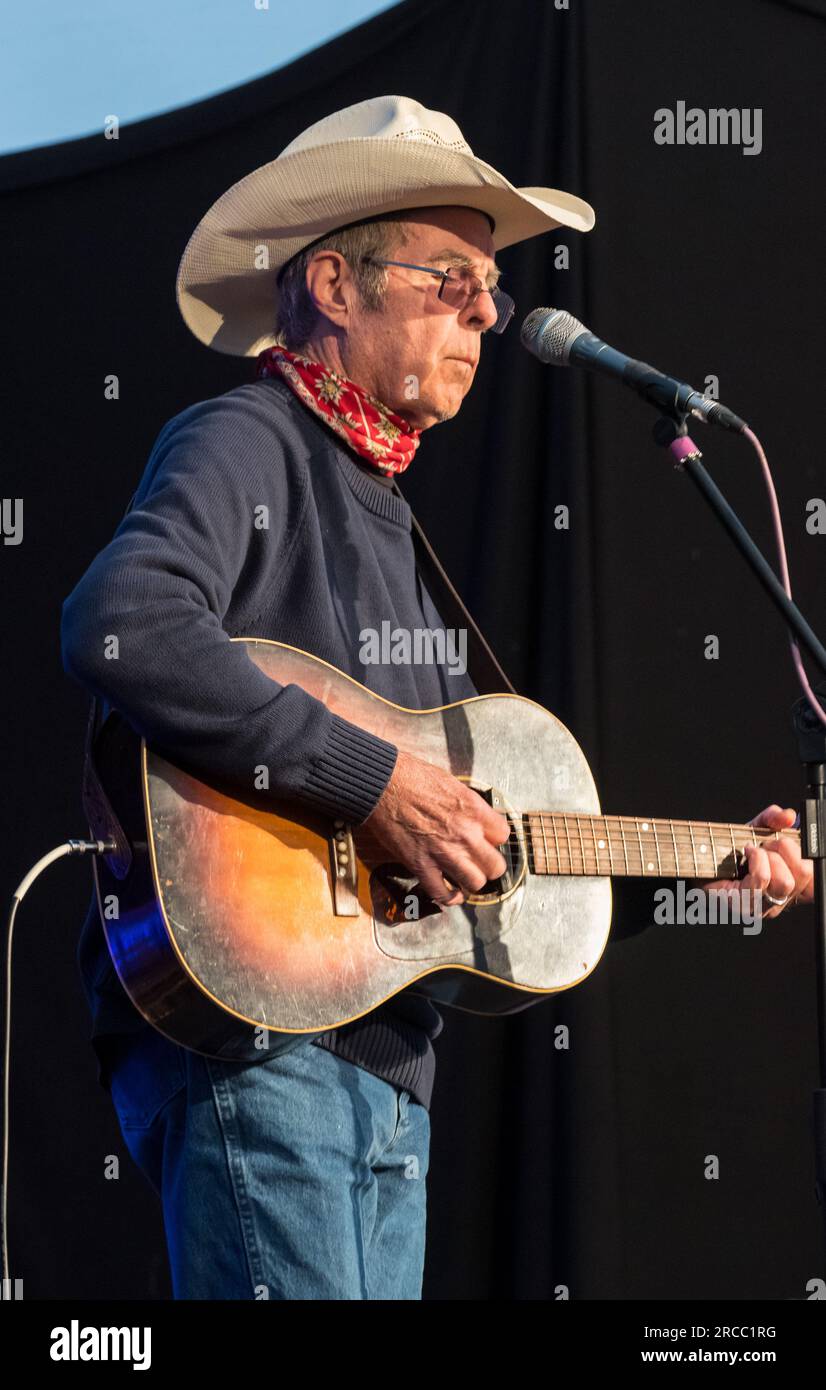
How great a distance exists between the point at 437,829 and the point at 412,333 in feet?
2.59

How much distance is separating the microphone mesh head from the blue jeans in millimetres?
982

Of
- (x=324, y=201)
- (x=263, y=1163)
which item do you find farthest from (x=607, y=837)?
(x=324, y=201)

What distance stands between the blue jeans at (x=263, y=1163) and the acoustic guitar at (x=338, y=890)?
7 centimetres

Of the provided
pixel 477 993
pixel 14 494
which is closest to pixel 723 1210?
pixel 477 993

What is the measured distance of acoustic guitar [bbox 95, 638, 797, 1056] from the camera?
172 cm

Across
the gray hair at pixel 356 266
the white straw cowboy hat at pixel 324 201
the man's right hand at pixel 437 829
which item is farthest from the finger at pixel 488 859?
the white straw cowboy hat at pixel 324 201

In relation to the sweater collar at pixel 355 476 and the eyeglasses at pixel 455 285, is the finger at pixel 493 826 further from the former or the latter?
the eyeglasses at pixel 455 285

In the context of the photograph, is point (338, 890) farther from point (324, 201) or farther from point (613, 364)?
point (324, 201)

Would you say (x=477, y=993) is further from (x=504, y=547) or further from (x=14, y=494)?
(x=14, y=494)

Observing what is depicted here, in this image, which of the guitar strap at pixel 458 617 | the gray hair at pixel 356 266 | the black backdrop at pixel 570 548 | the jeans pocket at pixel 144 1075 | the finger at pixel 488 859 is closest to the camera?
the jeans pocket at pixel 144 1075

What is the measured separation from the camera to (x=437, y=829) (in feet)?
6.21

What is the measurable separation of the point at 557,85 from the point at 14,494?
Answer: 153cm

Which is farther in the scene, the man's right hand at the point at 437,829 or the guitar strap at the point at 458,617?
the guitar strap at the point at 458,617

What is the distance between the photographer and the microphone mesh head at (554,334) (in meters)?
2.06
